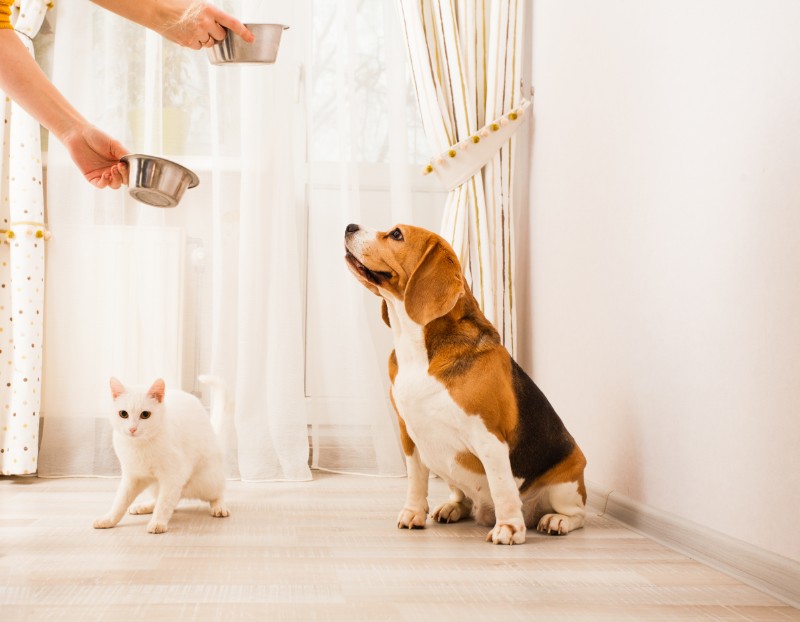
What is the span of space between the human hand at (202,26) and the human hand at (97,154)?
36 cm

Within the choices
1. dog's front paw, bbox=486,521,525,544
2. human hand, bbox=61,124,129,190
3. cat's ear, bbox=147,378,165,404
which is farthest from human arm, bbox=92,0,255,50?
dog's front paw, bbox=486,521,525,544

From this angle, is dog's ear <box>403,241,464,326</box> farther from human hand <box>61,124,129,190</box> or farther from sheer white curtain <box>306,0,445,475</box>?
sheer white curtain <box>306,0,445,475</box>

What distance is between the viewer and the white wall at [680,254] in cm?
153

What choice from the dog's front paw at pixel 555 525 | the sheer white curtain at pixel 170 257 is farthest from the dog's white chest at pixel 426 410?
the sheer white curtain at pixel 170 257

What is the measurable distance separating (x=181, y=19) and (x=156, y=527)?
3.84ft

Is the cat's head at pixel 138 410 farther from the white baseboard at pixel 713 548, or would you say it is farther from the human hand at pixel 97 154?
the white baseboard at pixel 713 548

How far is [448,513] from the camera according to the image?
7.13 ft

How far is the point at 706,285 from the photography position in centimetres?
178

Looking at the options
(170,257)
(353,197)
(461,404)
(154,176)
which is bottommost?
(461,404)

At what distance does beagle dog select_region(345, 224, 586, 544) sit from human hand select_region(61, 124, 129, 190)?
631mm

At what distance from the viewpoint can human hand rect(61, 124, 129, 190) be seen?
6.76 ft

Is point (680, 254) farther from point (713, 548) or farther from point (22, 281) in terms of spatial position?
point (22, 281)

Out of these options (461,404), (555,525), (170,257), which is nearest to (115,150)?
(170,257)

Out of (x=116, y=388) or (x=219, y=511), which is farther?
(x=219, y=511)
